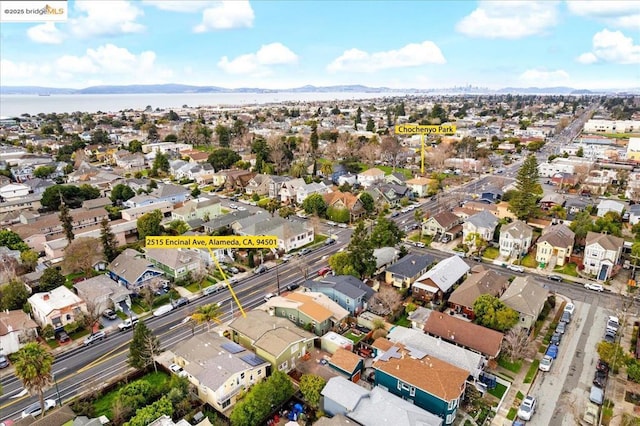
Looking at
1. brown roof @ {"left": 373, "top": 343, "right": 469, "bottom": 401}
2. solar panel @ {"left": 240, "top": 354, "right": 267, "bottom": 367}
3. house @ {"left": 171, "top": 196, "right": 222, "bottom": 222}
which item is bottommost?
solar panel @ {"left": 240, "top": 354, "right": 267, "bottom": 367}

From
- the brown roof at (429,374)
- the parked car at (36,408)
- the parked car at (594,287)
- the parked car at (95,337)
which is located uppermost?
the brown roof at (429,374)

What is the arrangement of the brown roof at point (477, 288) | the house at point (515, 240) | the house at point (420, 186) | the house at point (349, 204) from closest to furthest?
the brown roof at point (477, 288) → the house at point (515, 240) → the house at point (349, 204) → the house at point (420, 186)

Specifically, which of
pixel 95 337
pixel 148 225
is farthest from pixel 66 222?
pixel 95 337

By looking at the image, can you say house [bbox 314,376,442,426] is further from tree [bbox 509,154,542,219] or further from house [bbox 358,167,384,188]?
house [bbox 358,167,384,188]

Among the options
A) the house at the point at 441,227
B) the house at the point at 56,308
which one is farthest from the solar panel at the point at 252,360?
the house at the point at 441,227

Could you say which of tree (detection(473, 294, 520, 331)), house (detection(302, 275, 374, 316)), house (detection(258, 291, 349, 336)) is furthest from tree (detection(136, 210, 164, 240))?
tree (detection(473, 294, 520, 331))

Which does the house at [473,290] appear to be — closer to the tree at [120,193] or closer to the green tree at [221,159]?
the tree at [120,193]
